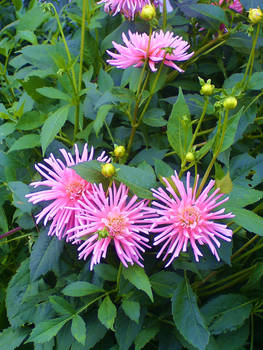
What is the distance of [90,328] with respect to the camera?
2.27 feet

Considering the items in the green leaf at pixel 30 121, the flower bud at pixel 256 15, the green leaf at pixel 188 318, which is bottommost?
the green leaf at pixel 188 318

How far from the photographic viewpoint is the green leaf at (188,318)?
57 centimetres

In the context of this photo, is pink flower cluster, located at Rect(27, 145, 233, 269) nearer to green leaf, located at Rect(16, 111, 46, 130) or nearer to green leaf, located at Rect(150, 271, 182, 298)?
green leaf, located at Rect(150, 271, 182, 298)

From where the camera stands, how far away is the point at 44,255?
2.16 feet

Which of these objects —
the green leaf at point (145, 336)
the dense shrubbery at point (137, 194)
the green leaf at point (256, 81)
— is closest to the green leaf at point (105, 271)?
the dense shrubbery at point (137, 194)

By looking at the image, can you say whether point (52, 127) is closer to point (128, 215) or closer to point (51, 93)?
point (51, 93)

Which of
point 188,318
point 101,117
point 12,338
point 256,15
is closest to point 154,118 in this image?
point 101,117

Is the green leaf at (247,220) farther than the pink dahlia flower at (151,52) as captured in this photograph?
No

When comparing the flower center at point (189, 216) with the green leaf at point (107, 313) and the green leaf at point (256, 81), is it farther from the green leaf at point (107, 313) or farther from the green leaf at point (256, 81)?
the green leaf at point (256, 81)

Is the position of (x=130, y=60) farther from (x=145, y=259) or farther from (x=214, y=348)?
(x=214, y=348)

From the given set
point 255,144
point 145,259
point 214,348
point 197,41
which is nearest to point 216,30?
point 197,41

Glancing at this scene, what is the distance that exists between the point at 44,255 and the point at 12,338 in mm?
248

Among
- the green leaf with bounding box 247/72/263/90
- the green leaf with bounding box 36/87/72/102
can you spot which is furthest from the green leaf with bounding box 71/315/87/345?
the green leaf with bounding box 247/72/263/90

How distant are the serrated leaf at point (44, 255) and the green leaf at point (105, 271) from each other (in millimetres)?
64
